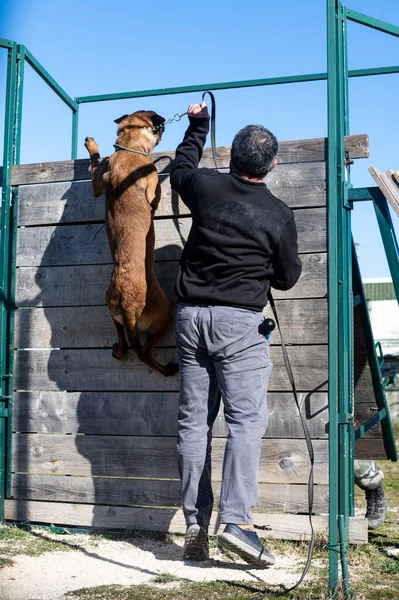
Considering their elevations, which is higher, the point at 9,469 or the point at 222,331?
the point at 222,331

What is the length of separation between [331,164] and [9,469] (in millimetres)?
2855

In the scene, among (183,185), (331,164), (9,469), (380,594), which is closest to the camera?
(380,594)

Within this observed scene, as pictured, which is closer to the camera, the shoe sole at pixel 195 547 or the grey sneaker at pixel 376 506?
the shoe sole at pixel 195 547

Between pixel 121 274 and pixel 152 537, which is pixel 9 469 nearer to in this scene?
pixel 152 537

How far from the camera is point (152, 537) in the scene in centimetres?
387

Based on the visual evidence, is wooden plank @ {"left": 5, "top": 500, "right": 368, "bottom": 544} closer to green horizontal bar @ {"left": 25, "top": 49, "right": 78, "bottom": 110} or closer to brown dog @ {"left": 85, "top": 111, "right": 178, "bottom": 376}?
brown dog @ {"left": 85, "top": 111, "right": 178, "bottom": 376}

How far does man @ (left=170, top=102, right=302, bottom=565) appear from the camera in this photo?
3.05 meters

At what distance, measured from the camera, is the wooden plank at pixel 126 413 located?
12.2 ft

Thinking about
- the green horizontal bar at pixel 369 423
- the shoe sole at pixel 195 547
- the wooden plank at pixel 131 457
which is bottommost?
the shoe sole at pixel 195 547

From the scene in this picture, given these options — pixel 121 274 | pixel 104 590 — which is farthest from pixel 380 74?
pixel 104 590

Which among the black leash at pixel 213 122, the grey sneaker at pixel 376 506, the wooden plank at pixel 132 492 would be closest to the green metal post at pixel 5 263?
the wooden plank at pixel 132 492

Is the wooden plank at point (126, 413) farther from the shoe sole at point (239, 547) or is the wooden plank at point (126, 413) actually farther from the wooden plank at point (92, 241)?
the shoe sole at point (239, 547)

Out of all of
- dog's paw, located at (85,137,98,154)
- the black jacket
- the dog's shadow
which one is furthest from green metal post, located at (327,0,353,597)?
dog's paw, located at (85,137,98,154)

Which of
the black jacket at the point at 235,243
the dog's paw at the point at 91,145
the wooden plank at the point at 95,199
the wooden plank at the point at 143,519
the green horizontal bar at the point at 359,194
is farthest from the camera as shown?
the dog's paw at the point at 91,145
